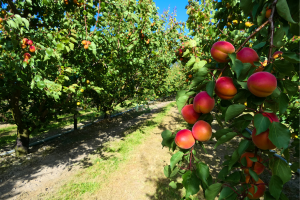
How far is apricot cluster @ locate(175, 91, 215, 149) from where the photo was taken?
87 cm

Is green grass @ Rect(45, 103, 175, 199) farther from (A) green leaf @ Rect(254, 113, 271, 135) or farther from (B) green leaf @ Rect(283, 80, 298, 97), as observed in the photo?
(B) green leaf @ Rect(283, 80, 298, 97)

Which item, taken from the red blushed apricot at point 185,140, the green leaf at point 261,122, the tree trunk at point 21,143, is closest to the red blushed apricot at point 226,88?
the green leaf at point 261,122

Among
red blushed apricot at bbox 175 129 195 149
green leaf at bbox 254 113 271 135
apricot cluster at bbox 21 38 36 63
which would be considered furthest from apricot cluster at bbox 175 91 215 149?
apricot cluster at bbox 21 38 36 63

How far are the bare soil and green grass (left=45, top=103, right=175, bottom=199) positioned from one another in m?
0.15

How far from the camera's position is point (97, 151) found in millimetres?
5105

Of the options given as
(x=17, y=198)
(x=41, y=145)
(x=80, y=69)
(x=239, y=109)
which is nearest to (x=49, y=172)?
(x=17, y=198)

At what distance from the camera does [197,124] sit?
97cm

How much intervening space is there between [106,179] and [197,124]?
11.3ft

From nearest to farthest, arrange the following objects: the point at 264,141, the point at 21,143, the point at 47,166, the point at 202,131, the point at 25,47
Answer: the point at 264,141 → the point at 202,131 → the point at 25,47 → the point at 47,166 → the point at 21,143

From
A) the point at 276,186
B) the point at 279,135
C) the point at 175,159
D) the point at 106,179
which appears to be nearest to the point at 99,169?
the point at 106,179

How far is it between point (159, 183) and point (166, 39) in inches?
222

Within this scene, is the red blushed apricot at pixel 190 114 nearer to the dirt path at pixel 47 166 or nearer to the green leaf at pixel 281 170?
the green leaf at pixel 281 170

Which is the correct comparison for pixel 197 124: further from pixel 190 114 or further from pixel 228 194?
pixel 228 194

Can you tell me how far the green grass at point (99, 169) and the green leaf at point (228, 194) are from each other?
3.26 m
